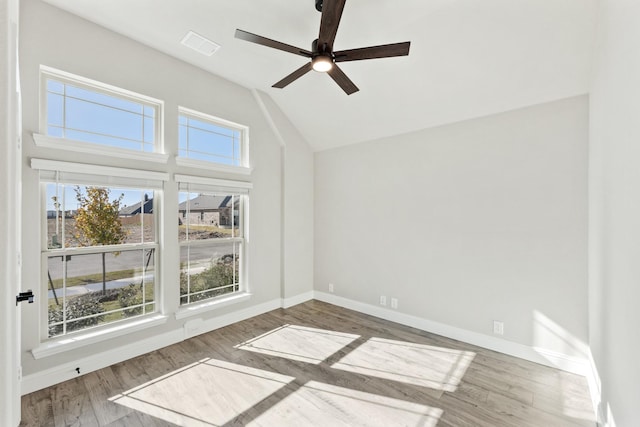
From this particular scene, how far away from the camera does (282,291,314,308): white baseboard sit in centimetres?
449

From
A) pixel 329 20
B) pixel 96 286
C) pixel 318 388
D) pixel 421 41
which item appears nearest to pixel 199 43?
pixel 329 20

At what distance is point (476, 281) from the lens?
3.26m

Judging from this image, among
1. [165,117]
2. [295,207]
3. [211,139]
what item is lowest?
[295,207]

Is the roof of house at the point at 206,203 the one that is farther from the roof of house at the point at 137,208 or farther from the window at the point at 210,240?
the roof of house at the point at 137,208

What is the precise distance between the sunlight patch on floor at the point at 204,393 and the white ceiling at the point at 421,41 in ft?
11.0

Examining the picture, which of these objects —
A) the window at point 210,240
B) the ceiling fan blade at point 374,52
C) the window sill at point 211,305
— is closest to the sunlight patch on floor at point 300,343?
the window sill at point 211,305

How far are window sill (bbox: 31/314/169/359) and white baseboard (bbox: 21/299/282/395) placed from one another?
15 centimetres

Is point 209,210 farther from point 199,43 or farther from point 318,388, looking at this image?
point 318,388

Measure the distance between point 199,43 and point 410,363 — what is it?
404 cm

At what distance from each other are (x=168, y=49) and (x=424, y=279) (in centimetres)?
419

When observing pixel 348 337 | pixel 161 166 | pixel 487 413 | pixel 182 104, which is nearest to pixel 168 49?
pixel 182 104

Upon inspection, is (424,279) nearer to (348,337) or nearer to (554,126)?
(348,337)

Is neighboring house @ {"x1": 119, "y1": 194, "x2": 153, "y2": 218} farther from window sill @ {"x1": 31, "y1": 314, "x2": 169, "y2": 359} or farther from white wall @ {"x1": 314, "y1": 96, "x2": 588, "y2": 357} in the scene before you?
white wall @ {"x1": 314, "y1": 96, "x2": 588, "y2": 357}

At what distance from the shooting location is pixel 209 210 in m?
3.74
